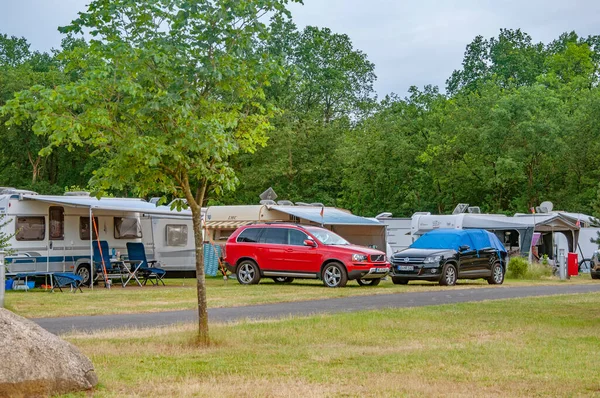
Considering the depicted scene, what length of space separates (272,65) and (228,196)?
129ft

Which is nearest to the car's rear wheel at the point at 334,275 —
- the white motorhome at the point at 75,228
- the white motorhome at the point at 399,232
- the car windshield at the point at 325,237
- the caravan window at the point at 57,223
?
the car windshield at the point at 325,237

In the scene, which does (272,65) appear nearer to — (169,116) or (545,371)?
(169,116)

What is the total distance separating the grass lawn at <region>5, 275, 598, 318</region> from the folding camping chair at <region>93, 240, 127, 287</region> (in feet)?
1.33

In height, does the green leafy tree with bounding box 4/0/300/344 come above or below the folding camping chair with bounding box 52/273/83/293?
above

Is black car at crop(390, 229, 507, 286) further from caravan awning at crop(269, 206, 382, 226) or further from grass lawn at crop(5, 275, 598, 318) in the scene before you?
caravan awning at crop(269, 206, 382, 226)

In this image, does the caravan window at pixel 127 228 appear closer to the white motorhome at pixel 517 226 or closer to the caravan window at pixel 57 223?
the caravan window at pixel 57 223

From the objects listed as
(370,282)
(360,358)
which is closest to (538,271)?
(370,282)

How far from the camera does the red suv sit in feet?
82.4

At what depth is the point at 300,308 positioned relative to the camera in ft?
59.3

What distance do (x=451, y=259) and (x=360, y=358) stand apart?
663 inches

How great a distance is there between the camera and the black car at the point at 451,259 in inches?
1044

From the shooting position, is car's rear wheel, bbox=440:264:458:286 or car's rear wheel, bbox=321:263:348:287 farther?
car's rear wheel, bbox=440:264:458:286

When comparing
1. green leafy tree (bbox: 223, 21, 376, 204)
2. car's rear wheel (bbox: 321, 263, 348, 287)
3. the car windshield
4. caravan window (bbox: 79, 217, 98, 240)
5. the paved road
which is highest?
green leafy tree (bbox: 223, 21, 376, 204)

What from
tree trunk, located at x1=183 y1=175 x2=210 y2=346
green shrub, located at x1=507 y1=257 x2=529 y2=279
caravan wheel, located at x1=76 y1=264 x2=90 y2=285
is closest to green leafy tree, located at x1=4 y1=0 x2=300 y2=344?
Answer: tree trunk, located at x1=183 y1=175 x2=210 y2=346
